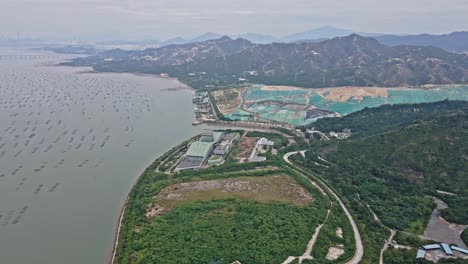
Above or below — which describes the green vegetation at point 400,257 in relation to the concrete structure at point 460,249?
below

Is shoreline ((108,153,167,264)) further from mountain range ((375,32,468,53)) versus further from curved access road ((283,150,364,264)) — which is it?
mountain range ((375,32,468,53))

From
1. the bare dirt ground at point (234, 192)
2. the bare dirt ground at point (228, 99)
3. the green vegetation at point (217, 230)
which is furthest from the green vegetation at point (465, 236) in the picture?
the bare dirt ground at point (228, 99)

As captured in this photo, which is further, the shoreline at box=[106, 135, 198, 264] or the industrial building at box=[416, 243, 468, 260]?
the shoreline at box=[106, 135, 198, 264]

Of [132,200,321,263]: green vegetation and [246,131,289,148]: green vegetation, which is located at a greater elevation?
[246,131,289,148]: green vegetation

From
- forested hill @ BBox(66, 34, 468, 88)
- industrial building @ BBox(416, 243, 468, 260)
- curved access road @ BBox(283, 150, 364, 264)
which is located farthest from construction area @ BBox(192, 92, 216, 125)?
industrial building @ BBox(416, 243, 468, 260)

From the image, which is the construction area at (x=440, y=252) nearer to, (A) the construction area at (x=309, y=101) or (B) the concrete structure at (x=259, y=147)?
(B) the concrete structure at (x=259, y=147)

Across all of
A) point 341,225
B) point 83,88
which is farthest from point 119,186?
point 83,88

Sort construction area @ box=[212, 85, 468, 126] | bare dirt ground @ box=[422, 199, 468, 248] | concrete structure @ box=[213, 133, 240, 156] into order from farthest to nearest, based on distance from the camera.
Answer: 1. construction area @ box=[212, 85, 468, 126]
2. concrete structure @ box=[213, 133, 240, 156]
3. bare dirt ground @ box=[422, 199, 468, 248]
